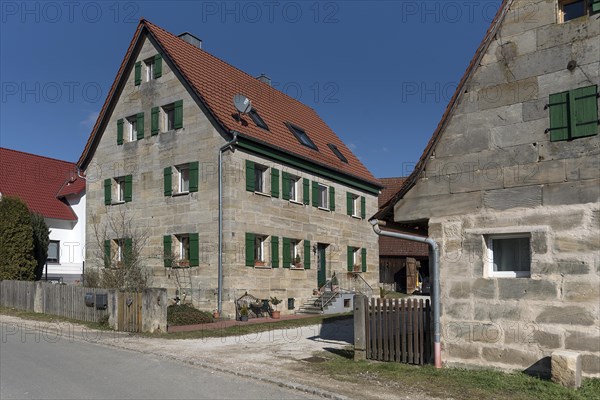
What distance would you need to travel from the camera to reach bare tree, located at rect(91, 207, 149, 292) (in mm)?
19641

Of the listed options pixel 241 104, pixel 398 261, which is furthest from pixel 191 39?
pixel 398 261

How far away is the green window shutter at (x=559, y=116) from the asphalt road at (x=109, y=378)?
559 cm

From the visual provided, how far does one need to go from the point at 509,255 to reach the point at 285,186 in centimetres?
1443

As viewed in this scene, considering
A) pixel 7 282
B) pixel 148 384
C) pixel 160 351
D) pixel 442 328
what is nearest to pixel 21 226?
pixel 7 282

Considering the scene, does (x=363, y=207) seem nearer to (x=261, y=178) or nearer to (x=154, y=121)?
(x=261, y=178)

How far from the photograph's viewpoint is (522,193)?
9.14m

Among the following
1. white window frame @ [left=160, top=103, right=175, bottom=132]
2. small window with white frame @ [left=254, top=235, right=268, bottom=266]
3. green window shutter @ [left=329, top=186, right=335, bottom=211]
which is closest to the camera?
small window with white frame @ [left=254, top=235, right=268, bottom=266]

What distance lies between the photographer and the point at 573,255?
8.49m

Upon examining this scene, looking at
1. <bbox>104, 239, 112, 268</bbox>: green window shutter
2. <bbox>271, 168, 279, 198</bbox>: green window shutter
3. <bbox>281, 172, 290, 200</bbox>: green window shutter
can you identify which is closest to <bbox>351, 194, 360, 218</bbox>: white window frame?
<bbox>281, 172, 290, 200</bbox>: green window shutter

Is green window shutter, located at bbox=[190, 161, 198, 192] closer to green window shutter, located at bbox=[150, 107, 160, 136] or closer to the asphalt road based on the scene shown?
green window shutter, located at bbox=[150, 107, 160, 136]

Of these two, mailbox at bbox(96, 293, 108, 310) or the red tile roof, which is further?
mailbox at bbox(96, 293, 108, 310)

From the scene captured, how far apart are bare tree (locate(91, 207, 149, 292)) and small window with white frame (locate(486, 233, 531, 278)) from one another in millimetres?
13413

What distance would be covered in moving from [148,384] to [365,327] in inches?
171

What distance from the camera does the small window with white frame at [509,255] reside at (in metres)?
9.19
